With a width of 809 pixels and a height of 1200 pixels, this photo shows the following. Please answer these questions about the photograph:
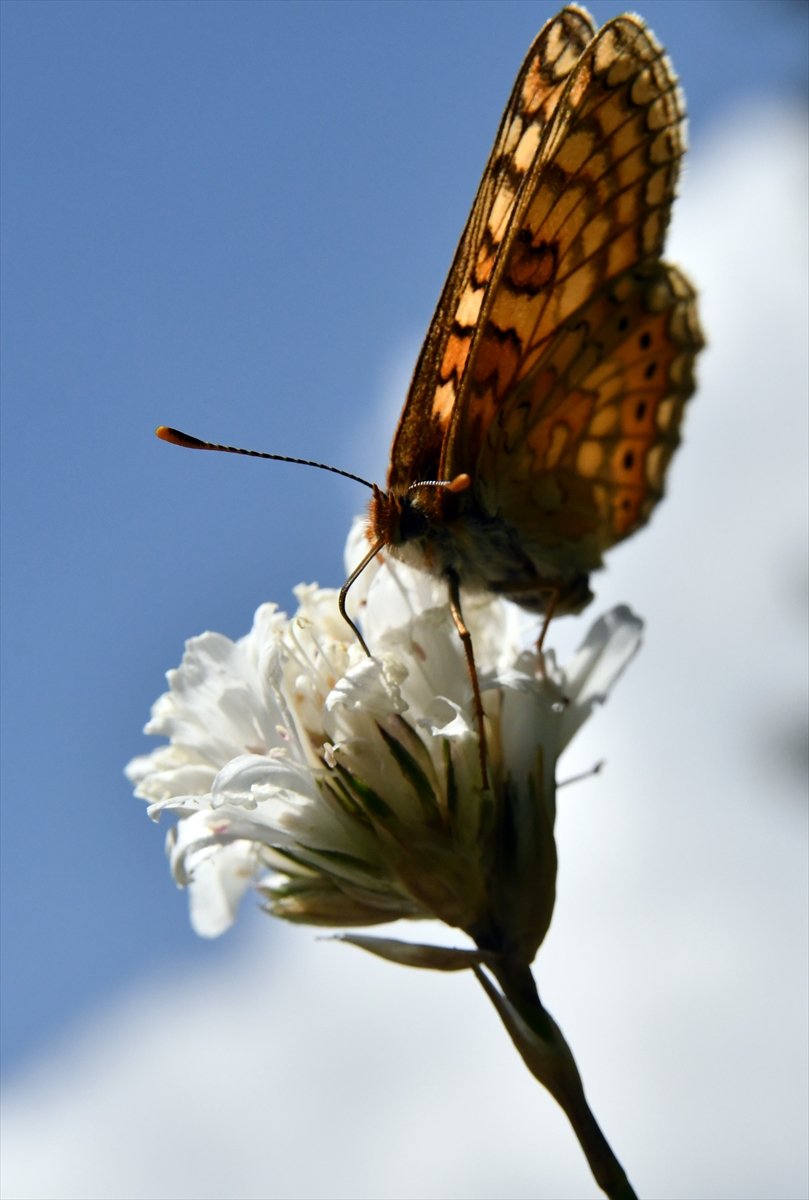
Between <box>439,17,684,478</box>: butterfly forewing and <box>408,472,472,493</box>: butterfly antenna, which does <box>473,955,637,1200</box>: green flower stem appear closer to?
<box>408,472,472,493</box>: butterfly antenna

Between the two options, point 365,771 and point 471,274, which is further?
point 471,274

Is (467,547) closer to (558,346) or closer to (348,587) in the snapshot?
(348,587)

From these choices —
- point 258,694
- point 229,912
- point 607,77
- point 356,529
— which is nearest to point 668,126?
point 607,77

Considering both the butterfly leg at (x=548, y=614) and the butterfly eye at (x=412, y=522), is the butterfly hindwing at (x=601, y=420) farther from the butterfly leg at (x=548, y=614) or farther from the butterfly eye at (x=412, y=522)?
the butterfly eye at (x=412, y=522)

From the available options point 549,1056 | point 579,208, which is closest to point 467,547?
point 579,208

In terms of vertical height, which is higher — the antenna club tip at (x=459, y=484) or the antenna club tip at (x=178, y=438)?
the antenna club tip at (x=178, y=438)

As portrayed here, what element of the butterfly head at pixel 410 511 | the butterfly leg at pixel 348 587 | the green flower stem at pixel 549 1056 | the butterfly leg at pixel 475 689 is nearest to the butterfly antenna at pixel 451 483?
the butterfly head at pixel 410 511
